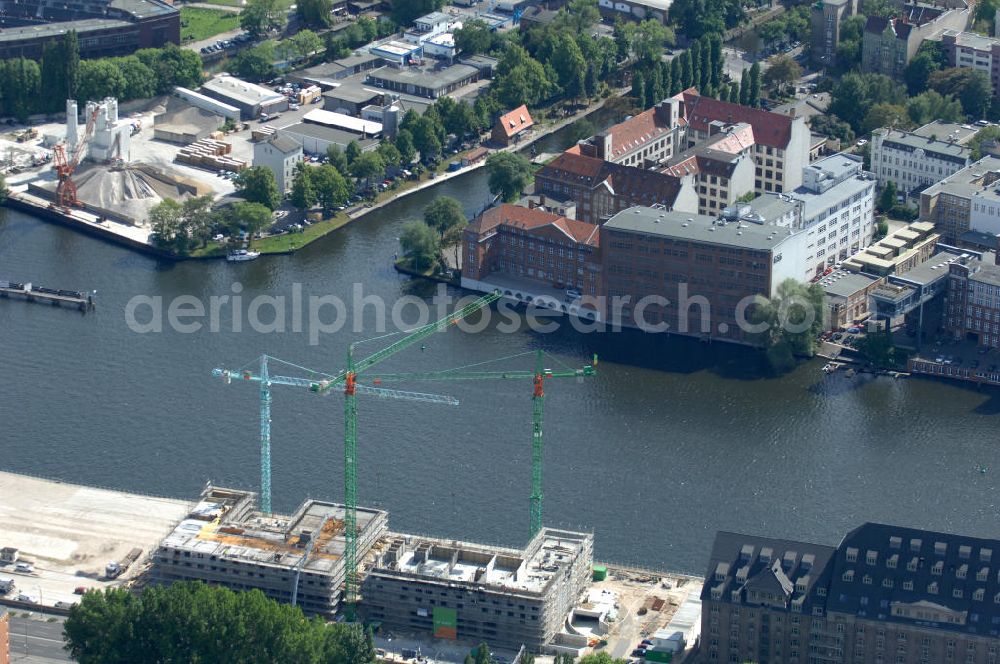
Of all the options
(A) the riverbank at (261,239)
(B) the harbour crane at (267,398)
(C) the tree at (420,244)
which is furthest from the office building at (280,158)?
(B) the harbour crane at (267,398)

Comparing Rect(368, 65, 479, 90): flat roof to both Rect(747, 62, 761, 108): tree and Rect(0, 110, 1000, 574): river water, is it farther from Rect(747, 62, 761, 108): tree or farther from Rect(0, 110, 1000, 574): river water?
Rect(0, 110, 1000, 574): river water

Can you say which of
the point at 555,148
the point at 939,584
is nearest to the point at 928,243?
the point at 555,148

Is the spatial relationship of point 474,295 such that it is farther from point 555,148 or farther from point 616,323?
point 555,148

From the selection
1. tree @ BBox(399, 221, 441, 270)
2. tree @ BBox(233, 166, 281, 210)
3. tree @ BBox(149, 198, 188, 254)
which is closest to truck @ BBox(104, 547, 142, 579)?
tree @ BBox(399, 221, 441, 270)

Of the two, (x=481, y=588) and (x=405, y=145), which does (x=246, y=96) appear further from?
(x=481, y=588)

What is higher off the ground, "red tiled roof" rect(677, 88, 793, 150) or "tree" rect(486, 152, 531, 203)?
"red tiled roof" rect(677, 88, 793, 150)

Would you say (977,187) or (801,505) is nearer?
(801,505)
